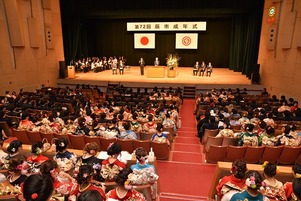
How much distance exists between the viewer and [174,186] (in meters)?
4.54

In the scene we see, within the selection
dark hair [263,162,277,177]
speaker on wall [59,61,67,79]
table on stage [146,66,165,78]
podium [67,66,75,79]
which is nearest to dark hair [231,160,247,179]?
dark hair [263,162,277,177]

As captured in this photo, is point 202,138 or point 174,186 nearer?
point 174,186

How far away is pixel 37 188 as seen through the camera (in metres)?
1.99

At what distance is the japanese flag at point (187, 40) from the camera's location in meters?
19.4

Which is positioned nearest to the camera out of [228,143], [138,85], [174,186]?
[174,186]

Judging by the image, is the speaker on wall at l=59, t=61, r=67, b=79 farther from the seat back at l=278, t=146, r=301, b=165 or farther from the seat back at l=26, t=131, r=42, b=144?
the seat back at l=278, t=146, r=301, b=165

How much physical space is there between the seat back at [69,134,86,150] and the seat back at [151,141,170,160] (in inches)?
62.2

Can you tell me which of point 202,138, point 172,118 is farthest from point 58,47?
point 202,138

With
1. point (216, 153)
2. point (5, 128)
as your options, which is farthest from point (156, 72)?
point (216, 153)

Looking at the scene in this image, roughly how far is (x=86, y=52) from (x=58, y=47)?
5.33 meters

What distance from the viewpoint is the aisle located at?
4312 mm

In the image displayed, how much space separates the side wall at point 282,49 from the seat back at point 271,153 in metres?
5.95

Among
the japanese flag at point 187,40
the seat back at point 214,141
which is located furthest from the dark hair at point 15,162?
the japanese flag at point 187,40

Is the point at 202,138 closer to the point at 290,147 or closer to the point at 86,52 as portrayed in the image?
the point at 290,147
